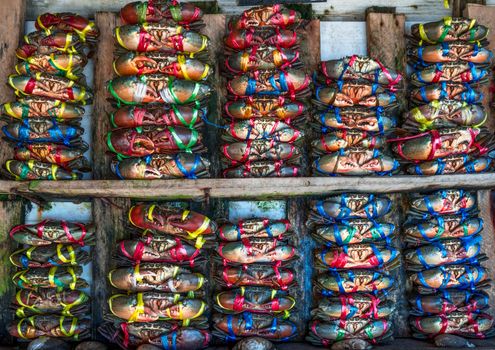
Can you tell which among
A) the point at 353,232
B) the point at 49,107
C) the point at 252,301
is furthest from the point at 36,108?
the point at 353,232

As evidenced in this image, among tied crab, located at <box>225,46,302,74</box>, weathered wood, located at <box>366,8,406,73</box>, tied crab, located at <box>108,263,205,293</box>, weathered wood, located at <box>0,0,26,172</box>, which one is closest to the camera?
tied crab, located at <box>108,263,205,293</box>

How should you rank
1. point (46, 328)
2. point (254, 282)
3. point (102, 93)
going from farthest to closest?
point (102, 93)
point (254, 282)
point (46, 328)

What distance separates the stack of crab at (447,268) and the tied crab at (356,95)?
90 centimetres

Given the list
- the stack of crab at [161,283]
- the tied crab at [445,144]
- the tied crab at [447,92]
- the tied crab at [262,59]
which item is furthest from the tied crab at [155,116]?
the tied crab at [447,92]

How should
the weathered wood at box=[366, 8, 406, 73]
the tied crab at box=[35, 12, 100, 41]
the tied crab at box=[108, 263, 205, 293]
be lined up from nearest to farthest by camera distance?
1. the tied crab at box=[108, 263, 205, 293]
2. the tied crab at box=[35, 12, 100, 41]
3. the weathered wood at box=[366, 8, 406, 73]

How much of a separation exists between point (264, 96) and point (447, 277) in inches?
85.4

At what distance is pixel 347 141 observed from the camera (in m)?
4.03

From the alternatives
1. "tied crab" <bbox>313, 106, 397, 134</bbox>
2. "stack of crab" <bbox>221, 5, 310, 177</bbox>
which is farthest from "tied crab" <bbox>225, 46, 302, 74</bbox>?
"tied crab" <bbox>313, 106, 397, 134</bbox>

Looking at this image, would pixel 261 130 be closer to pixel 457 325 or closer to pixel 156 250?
pixel 156 250

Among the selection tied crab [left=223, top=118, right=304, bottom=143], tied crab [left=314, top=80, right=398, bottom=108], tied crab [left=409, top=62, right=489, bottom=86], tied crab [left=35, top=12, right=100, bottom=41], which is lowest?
tied crab [left=223, top=118, right=304, bottom=143]

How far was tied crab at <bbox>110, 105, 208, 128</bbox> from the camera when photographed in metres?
3.86

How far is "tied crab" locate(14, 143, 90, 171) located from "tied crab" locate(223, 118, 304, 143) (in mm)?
1319

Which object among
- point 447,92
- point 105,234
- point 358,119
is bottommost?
point 105,234

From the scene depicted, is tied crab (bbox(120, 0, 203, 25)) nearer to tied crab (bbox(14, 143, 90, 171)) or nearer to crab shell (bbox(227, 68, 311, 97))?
crab shell (bbox(227, 68, 311, 97))
